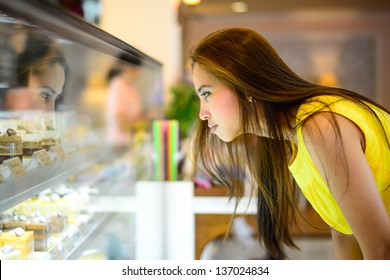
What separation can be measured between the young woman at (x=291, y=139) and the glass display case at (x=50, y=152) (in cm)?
28

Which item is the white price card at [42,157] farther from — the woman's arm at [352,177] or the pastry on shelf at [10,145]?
the woman's arm at [352,177]

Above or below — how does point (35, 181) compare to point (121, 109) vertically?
below

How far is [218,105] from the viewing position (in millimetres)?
1206

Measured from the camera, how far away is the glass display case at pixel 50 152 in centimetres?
101

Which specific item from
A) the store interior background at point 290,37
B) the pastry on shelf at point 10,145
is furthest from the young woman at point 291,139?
the pastry on shelf at point 10,145

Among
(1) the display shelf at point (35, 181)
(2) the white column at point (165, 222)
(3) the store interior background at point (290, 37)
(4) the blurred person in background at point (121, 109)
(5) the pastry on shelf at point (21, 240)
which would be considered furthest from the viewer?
(4) the blurred person in background at point (121, 109)

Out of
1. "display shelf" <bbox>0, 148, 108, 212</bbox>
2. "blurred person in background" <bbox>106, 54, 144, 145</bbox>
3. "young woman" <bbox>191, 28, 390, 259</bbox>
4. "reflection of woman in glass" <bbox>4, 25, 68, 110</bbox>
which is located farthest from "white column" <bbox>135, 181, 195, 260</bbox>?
"blurred person in background" <bbox>106, 54, 144, 145</bbox>

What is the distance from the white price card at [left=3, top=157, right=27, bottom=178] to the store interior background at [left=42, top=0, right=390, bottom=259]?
14.8 inches

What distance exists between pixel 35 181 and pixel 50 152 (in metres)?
0.17

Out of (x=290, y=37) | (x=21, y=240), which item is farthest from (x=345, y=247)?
(x=21, y=240)

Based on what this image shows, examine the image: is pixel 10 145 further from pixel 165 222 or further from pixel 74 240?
pixel 165 222

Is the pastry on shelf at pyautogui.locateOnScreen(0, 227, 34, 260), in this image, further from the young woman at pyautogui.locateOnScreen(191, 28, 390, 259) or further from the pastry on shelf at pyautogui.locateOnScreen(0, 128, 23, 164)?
the young woman at pyautogui.locateOnScreen(191, 28, 390, 259)

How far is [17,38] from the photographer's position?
1.12 meters
